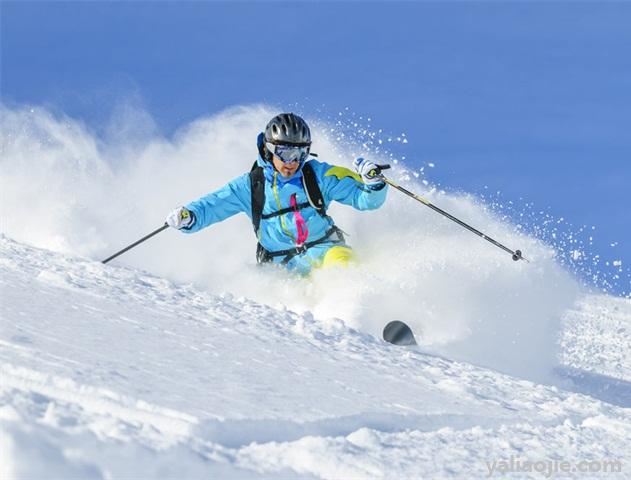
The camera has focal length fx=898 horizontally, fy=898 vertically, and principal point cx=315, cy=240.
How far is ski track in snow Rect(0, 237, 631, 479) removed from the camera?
2.99 metres

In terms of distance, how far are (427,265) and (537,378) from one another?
324cm

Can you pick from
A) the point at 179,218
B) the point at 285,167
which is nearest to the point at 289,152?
the point at 285,167

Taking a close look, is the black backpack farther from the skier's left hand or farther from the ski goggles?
the skier's left hand

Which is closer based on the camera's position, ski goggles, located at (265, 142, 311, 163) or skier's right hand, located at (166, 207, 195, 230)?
ski goggles, located at (265, 142, 311, 163)

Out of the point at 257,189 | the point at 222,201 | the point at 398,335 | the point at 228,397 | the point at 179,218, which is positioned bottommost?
the point at 228,397

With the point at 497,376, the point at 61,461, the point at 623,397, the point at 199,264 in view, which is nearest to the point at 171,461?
the point at 61,461

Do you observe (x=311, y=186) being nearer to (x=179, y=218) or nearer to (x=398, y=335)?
(x=179, y=218)

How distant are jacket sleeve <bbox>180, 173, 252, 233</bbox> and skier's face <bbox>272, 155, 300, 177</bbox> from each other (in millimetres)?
462

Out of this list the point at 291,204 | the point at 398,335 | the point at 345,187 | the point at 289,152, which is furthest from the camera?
the point at 345,187

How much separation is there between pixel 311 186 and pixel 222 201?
0.88m

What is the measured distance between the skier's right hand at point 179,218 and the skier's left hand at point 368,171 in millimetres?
1630

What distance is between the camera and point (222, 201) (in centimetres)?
859

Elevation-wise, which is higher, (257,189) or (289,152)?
(289,152)

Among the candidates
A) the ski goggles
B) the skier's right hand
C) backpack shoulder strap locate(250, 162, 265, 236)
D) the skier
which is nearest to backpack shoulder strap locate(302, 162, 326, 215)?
the skier
